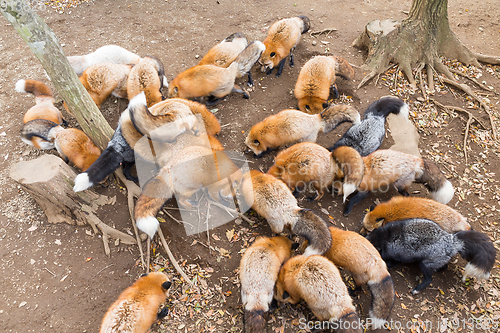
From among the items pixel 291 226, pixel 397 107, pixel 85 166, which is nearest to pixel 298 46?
pixel 397 107

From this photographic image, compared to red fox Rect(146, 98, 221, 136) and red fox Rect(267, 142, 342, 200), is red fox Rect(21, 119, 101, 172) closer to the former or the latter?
red fox Rect(146, 98, 221, 136)

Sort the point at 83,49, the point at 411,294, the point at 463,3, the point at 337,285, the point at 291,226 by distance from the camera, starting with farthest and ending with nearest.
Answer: the point at 463,3 < the point at 83,49 < the point at 291,226 < the point at 411,294 < the point at 337,285

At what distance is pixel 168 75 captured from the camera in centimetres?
760

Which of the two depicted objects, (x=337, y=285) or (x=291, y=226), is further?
(x=291, y=226)

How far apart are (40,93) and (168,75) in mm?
2863

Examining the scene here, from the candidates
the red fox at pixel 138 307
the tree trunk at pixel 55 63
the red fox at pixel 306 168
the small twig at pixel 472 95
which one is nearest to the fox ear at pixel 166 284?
the red fox at pixel 138 307

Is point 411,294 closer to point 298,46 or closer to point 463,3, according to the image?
point 298,46

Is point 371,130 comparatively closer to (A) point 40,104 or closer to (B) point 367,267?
(B) point 367,267

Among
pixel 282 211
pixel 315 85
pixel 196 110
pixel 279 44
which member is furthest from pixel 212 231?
pixel 279 44

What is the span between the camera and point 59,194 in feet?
14.9

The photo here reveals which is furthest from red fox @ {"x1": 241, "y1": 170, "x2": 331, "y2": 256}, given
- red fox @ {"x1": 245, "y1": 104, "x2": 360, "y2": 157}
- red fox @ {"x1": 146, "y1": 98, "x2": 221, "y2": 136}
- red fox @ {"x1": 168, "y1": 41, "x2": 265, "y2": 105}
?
red fox @ {"x1": 168, "y1": 41, "x2": 265, "y2": 105}

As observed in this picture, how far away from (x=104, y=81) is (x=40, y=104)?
1.41m

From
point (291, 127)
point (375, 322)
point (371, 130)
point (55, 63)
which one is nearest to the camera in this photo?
point (375, 322)

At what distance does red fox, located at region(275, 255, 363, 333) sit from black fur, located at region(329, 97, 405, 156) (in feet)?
9.02
